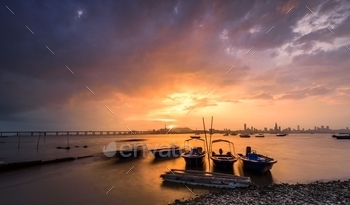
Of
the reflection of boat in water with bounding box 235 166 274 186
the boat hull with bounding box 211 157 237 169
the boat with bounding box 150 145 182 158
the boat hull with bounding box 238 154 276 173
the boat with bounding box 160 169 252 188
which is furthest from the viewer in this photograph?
the boat with bounding box 150 145 182 158

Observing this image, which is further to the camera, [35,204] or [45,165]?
[45,165]

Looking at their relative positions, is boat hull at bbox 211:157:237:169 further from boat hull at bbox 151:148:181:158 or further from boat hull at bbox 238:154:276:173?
boat hull at bbox 151:148:181:158

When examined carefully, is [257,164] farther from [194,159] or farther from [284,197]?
[284,197]

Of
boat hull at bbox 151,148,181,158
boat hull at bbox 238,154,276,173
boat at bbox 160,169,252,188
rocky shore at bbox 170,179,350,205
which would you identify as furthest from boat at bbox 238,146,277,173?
boat hull at bbox 151,148,181,158

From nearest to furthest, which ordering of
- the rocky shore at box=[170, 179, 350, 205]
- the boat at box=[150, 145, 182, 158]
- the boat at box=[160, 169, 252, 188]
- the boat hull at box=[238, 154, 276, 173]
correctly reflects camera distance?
the rocky shore at box=[170, 179, 350, 205]
the boat at box=[160, 169, 252, 188]
the boat hull at box=[238, 154, 276, 173]
the boat at box=[150, 145, 182, 158]

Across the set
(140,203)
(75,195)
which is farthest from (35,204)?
(140,203)

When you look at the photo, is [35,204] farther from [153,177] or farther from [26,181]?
[153,177]

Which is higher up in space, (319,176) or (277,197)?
(277,197)

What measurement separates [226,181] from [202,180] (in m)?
2.10

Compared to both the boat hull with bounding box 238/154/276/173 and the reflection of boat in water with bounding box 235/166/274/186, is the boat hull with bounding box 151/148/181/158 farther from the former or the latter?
the boat hull with bounding box 238/154/276/173

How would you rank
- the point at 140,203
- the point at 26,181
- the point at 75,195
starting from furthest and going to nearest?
1. the point at 26,181
2. the point at 75,195
3. the point at 140,203

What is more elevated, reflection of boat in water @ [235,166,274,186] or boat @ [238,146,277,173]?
boat @ [238,146,277,173]

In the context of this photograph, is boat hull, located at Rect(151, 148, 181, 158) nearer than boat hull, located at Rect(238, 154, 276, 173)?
No

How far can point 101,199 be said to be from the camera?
608 inches
